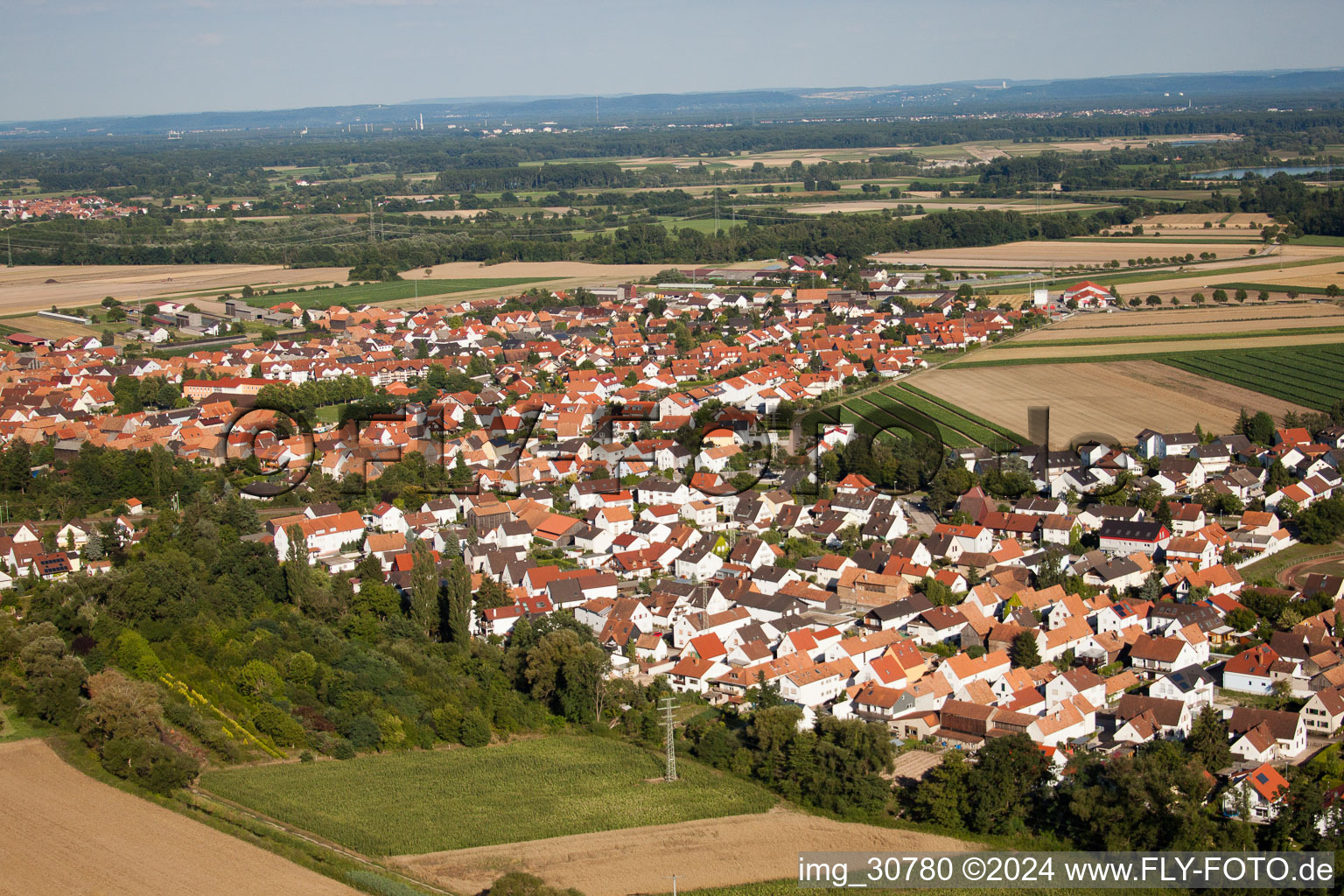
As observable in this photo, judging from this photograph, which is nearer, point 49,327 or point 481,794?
point 481,794

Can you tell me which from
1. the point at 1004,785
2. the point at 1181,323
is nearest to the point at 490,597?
the point at 1004,785

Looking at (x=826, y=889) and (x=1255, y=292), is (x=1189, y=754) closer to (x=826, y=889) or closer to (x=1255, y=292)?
(x=826, y=889)

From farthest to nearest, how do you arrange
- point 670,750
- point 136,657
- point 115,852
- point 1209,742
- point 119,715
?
point 136,657
point 119,715
point 670,750
point 1209,742
point 115,852

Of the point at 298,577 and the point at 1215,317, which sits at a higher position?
the point at 1215,317

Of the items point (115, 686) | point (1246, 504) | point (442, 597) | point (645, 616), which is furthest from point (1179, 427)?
point (115, 686)

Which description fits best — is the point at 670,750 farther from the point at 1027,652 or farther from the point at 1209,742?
the point at 1209,742

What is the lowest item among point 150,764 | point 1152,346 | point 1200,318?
point 150,764
